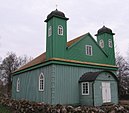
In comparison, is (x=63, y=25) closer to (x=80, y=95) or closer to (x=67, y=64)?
(x=67, y=64)

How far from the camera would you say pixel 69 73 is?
19656 mm

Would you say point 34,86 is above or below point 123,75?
below

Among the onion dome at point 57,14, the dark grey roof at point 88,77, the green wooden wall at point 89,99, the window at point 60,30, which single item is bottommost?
the green wooden wall at point 89,99

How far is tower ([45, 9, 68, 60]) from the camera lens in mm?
19562

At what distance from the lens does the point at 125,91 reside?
3641 cm

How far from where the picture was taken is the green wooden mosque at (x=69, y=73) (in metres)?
18.7

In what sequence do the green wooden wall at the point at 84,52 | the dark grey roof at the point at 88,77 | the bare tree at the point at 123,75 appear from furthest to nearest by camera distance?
1. the bare tree at the point at 123,75
2. the green wooden wall at the point at 84,52
3. the dark grey roof at the point at 88,77

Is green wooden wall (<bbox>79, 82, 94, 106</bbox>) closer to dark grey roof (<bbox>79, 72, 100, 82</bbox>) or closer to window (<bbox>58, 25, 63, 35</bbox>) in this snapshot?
dark grey roof (<bbox>79, 72, 100, 82</bbox>)

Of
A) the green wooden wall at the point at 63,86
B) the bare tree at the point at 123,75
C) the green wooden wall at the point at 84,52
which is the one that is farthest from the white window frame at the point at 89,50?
the bare tree at the point at 123,75

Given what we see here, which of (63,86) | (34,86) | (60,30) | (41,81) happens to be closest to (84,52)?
(60,30)

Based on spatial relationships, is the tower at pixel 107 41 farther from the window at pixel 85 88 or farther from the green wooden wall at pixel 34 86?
→ the green wooden wall at pixel 34 86

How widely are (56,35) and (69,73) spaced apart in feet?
14.0

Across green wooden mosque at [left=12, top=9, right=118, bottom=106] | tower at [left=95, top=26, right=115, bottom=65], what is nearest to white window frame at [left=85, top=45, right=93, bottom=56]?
green wooden mosque at [left=12, top=9, right=118, bottom=106]

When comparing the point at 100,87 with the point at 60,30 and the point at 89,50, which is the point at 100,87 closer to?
the point at 89,50
